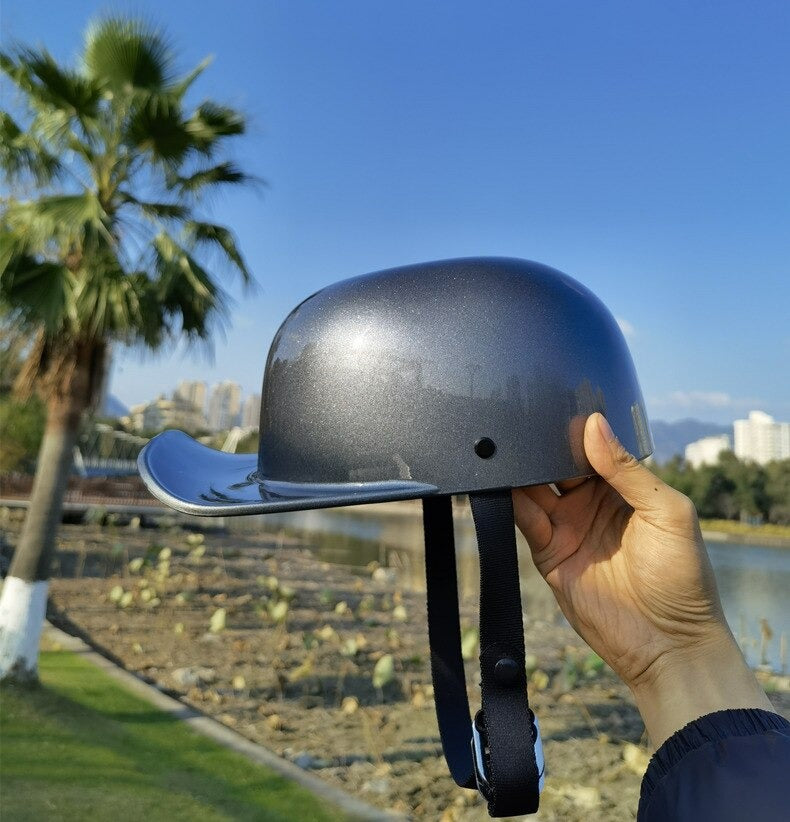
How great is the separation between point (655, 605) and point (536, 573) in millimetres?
15653

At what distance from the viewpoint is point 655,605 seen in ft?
4.48

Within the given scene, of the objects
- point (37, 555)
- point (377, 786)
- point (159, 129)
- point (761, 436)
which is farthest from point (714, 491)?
point (761, 436)

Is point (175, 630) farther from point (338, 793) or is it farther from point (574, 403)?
point (574, 403)

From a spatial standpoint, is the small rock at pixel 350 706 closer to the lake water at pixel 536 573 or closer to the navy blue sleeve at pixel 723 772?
the lake water at pixel 536 573

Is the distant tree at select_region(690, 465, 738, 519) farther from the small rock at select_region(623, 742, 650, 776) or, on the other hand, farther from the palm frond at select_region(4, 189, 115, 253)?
the palm frond at select_region(4, 189, 115, 253)

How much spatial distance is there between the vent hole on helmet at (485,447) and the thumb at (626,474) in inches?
7.7

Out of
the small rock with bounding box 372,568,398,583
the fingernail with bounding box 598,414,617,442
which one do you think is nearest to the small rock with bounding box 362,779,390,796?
the fingernail with bounding box 598,414,617,442

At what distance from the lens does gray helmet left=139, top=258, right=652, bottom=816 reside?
1.36m

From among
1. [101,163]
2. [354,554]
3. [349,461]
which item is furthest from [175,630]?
[354,554]

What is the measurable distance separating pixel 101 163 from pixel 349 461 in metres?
5.37

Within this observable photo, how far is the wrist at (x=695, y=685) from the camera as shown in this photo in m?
1.21

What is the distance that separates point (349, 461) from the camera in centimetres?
150

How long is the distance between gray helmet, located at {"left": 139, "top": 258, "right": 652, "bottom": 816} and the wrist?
0.76ft

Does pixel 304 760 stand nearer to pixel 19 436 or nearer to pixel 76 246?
pixel 76 246
